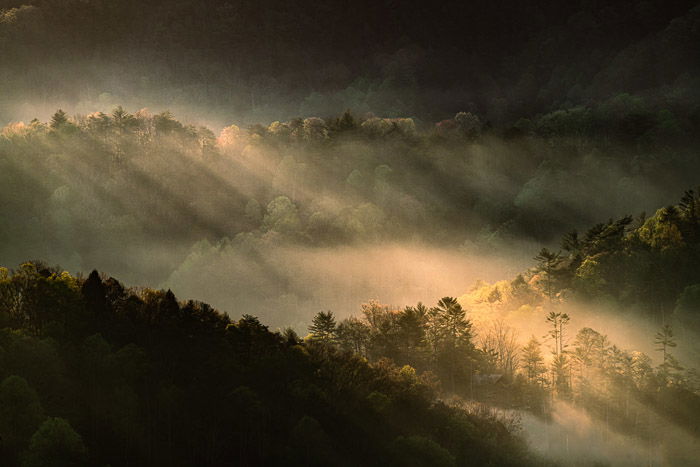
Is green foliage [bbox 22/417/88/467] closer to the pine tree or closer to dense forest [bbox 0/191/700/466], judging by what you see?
dense forest [bbox 0/191/700/466]

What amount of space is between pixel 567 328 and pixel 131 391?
329ft

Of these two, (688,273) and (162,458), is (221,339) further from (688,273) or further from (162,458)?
(688,273)

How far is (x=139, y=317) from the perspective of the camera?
102 meters

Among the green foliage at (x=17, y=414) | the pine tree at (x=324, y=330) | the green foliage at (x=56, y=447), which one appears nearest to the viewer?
the green foliage at (x=56, y=447)

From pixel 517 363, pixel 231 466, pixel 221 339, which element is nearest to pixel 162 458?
pixel 231 466

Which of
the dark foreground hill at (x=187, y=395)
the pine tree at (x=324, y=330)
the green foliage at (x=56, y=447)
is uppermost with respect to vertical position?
the pine tree at (x=324, y=330)

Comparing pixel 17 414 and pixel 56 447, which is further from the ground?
pixel 17 414

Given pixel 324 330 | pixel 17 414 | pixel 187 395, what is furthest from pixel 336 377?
pixel 17 414

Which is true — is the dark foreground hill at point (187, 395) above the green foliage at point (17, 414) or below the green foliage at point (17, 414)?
above

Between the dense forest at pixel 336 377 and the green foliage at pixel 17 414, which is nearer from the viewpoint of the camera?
the green foliage at pixel 17 414

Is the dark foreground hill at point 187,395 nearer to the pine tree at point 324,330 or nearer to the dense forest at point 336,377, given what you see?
the dense forest at point 336,377

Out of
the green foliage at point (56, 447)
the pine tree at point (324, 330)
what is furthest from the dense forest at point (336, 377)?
the pine tree at point (324, 330)

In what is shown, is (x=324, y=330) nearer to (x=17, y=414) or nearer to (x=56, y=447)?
(x=17, y=414)

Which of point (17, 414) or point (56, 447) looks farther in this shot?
point (17, 414)
